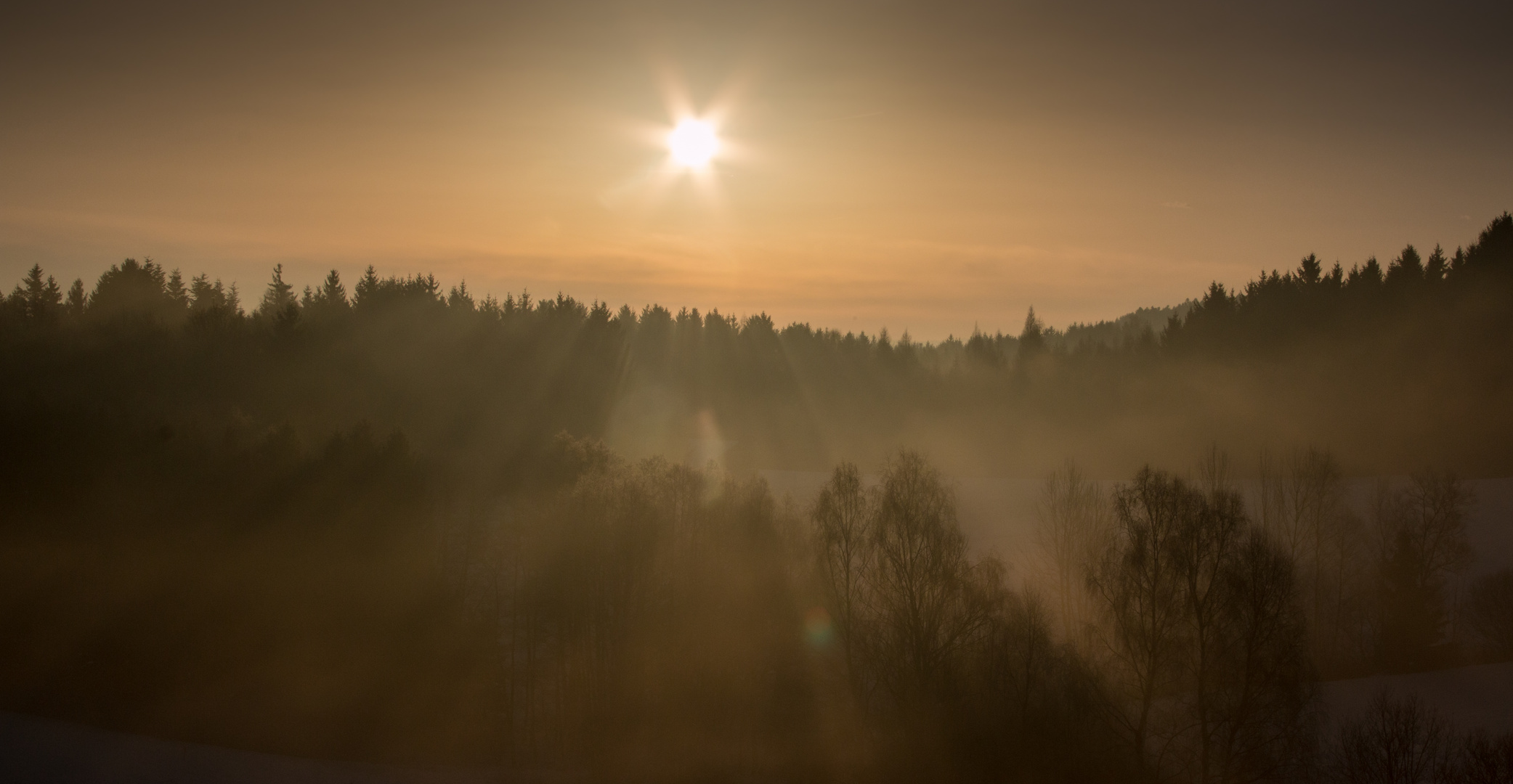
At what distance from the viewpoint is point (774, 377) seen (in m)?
93.6

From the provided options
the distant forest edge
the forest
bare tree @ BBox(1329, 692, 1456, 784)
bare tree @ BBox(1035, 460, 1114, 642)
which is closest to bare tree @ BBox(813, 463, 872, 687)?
the forest

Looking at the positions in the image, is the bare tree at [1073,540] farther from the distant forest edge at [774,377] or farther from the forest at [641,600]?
the distant forest edge at [774,377]

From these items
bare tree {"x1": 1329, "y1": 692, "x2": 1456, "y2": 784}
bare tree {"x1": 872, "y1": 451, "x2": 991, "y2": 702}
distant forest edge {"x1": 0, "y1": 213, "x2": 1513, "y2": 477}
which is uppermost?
distant forest edge {"x1": 0, "y1": 213, "x2": 1513, "y2": 477}

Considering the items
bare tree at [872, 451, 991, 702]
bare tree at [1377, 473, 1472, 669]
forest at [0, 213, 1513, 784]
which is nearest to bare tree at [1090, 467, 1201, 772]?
forest at [0, 213, 1513, 784]

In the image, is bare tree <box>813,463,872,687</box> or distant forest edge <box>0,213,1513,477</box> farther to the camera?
distant forest edge <box>0,213,1513,477</box>

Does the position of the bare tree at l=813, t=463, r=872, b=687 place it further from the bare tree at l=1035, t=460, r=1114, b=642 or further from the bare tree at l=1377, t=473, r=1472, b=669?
the bare tree at l=1377, t=473, r=1472, b=669

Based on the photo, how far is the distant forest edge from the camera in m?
44.1

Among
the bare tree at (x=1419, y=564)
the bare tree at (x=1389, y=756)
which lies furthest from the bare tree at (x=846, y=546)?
the bare tree at (x=1419, y=564)

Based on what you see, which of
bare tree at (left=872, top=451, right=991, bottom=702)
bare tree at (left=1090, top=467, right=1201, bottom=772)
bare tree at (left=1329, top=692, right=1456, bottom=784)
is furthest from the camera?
bare tree at (left=872, top=451, right=991, bottom=702)

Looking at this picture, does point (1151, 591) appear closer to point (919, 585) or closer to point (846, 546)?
point (919, 585)

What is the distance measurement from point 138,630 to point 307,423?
43.0 ft

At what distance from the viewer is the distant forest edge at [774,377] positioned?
1735 inches

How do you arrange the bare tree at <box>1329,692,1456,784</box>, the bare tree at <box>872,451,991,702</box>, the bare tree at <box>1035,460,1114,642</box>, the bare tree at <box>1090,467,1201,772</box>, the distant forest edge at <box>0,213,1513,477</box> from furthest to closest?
the distant forest edge at <box>0,213,1513,477</box> → the bare tree at <box>1035,460,1114,642</box> → the bare tree at <box>872,451,991,702</box> → the bare tree at <box>1090,467,1201,772</box> → the bare tree at <box>1329,692,1456,784</box>

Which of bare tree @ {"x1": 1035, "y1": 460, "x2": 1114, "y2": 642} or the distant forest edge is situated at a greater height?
the distant forest edge
